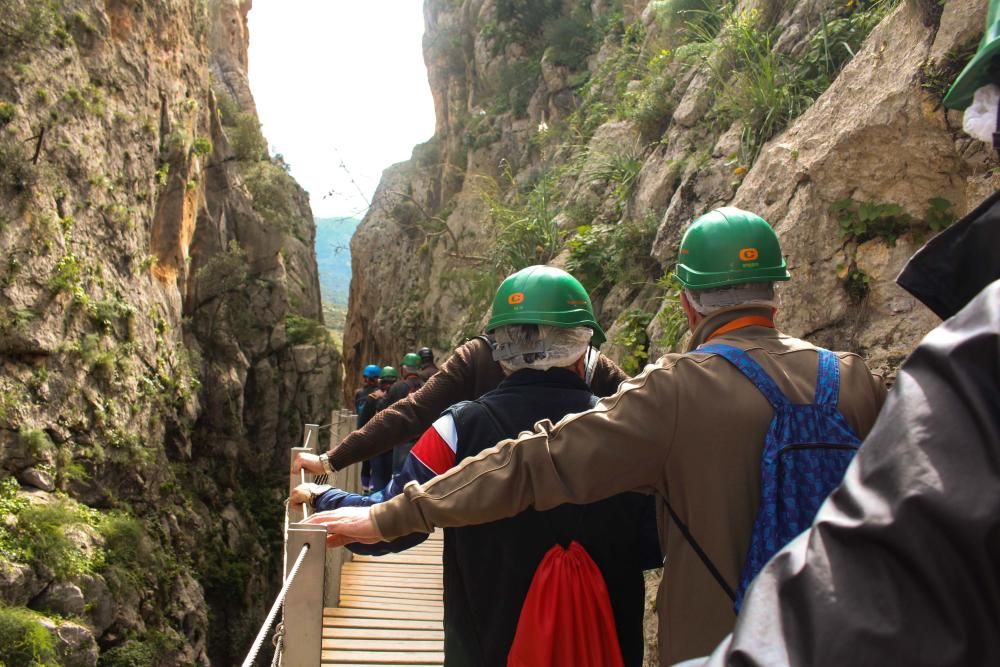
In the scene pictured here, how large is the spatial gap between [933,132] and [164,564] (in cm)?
1314

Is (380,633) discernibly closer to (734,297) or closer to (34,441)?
(734,297)

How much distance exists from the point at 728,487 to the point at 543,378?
766mm

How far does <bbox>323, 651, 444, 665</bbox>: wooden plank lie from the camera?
14.5ft

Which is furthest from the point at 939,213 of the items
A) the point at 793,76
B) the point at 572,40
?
the point at 572,40

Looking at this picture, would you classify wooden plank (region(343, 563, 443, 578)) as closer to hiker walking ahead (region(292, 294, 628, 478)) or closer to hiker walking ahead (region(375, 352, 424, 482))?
hiker walking ahead (region(375, 352, 424, 482))

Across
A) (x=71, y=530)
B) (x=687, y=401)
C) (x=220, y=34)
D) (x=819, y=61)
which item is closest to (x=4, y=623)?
(x=71, y=530)

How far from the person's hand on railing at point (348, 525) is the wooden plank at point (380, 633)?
293 cm

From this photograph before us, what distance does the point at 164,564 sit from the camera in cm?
1343

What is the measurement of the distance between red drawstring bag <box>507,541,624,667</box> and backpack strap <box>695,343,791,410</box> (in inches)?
27.8

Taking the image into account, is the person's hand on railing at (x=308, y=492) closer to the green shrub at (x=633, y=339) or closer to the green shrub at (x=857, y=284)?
the green shrub at (x=857, y=284)

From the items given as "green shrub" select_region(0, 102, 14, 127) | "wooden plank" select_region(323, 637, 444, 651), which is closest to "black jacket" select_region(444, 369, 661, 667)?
"wooden plank" select_region(323, 637, 444, 651)

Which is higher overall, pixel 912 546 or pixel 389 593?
pixel 912 546

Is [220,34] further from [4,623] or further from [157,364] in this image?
[4,623]

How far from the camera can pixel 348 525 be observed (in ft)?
6.91
